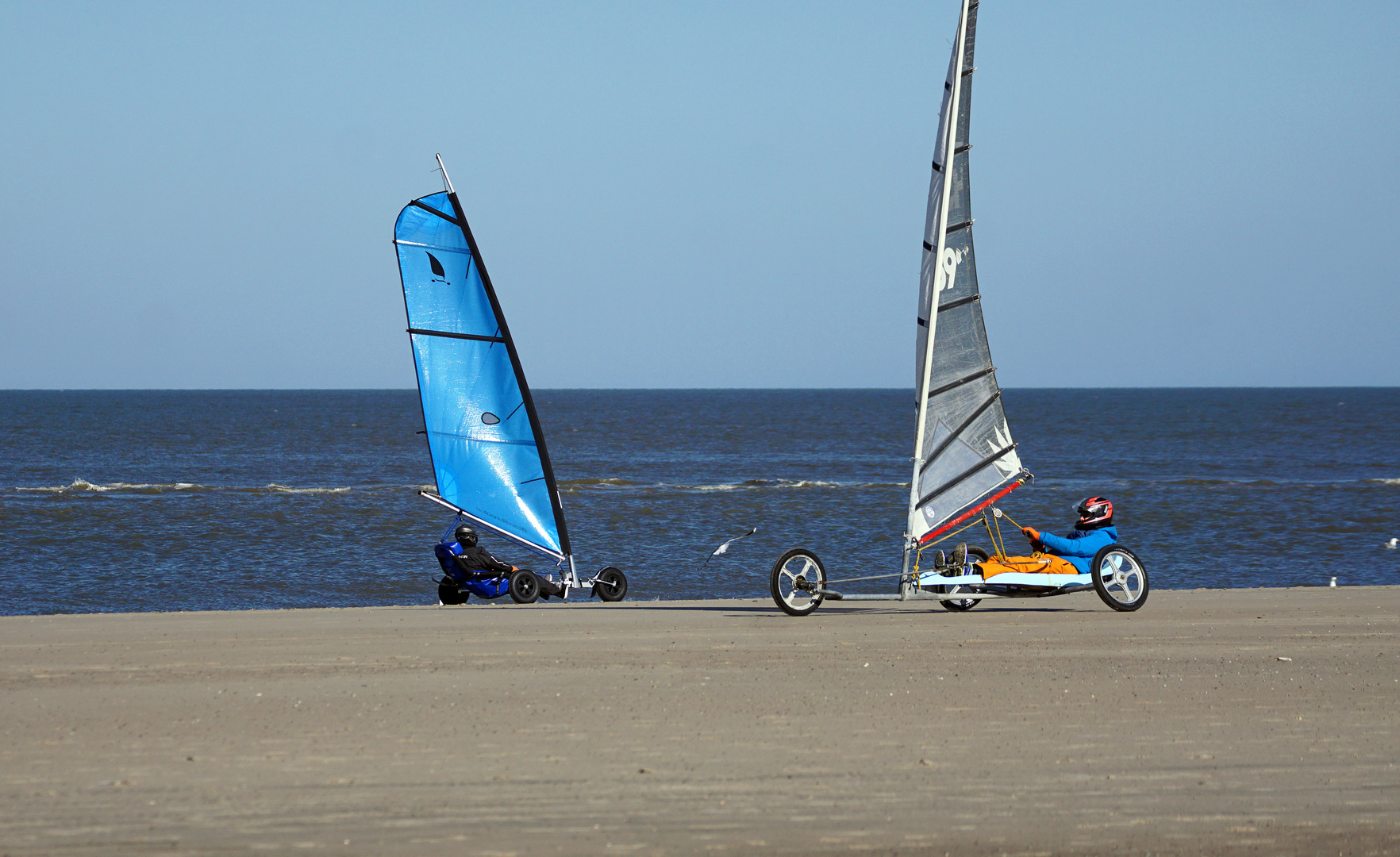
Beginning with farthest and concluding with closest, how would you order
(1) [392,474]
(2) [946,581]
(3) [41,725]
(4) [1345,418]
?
(4) [1345,418] < (1) [392,474] < (2) [946,581] < (3) [41,725]

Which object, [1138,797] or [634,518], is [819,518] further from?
[1138,797]

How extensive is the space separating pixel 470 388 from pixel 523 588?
3.47 m

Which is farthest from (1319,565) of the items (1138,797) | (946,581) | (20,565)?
(20,565)

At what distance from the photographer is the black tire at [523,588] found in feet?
48.8

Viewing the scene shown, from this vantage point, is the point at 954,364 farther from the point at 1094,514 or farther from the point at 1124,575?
the point at 1124,575

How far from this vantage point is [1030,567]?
39.0ft

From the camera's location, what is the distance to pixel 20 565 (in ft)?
73.4

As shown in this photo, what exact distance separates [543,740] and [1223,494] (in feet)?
114

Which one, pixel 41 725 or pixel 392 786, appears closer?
pixel 392 786

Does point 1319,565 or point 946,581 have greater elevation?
point 946,581

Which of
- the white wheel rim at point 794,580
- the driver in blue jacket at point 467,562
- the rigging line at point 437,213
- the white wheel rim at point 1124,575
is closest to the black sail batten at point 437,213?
the rigging line at point 437,213

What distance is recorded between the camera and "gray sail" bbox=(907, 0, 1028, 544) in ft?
38.9

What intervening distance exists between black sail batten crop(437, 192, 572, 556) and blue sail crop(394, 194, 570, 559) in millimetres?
11

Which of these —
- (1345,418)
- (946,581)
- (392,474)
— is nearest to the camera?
(946,581)
